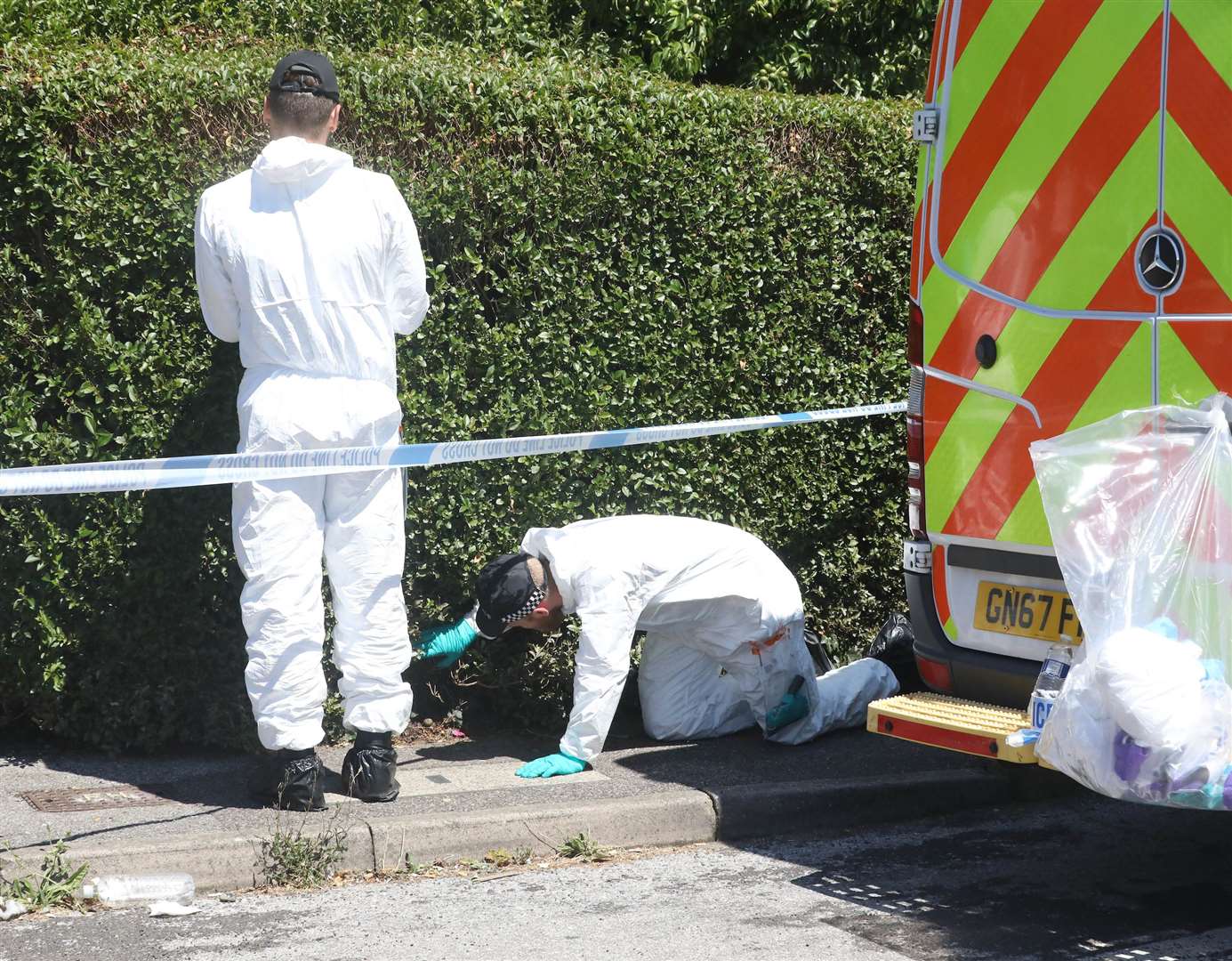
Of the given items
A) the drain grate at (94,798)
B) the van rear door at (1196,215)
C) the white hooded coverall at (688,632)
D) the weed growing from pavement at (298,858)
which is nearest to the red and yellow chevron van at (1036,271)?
the van rear door at (1196,215)

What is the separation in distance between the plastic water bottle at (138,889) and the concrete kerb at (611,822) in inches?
1.1

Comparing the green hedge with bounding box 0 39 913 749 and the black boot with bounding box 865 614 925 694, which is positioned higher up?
the green hedge with bounding box 0 39 913 749

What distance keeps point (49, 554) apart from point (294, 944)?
1760 millimetres

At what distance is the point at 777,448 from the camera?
593cm

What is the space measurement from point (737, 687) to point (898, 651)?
0.77m

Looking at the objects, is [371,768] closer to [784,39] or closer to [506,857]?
[506,857]

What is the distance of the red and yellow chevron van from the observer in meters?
3.64

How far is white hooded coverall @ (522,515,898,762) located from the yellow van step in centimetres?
104

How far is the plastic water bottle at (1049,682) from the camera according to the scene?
3.75m

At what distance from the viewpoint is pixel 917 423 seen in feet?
14.4

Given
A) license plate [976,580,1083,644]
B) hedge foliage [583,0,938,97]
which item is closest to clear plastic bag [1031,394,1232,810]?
license plate [976,580,1083,644]

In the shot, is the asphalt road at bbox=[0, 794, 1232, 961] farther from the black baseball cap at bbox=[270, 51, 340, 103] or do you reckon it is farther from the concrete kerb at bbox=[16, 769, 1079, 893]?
the black baseball cap at bbox=[270, 51, 340, 103]

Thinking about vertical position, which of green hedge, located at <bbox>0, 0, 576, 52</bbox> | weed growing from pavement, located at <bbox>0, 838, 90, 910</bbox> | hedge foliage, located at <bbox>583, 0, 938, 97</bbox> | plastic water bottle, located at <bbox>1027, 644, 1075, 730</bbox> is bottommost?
weed growing from pavement, located at <bbox>0, 838, 90, 910</bbox>

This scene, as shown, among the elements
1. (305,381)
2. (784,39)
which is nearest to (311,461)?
(305,381)
